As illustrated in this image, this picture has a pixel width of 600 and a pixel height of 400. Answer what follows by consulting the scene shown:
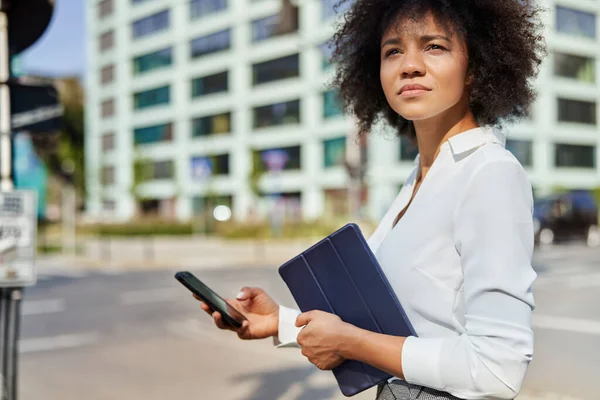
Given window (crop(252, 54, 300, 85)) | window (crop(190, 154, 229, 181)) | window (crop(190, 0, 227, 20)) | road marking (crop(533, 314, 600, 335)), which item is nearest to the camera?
road marking (crop(533, 314, 600, 335))

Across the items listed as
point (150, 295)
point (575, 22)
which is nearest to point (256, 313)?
point (150, 295)

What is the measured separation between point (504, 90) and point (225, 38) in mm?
48229

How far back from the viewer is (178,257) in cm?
2155

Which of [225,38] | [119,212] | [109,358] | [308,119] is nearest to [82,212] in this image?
[119,212]

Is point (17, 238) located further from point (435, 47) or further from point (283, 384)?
point (283, 384)

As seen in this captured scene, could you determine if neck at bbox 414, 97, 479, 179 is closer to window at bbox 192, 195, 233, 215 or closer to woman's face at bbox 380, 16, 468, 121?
woman's face at bbox 380, 16, 468, 121

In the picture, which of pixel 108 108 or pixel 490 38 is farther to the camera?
pixel 108 108

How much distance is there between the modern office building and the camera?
3891 cm

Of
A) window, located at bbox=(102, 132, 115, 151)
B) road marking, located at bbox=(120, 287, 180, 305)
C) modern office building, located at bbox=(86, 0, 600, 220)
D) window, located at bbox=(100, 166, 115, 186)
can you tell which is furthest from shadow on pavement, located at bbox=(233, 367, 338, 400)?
window, located at bbox=(102, 132, 115, 151)

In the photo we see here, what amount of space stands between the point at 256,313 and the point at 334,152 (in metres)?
37.8

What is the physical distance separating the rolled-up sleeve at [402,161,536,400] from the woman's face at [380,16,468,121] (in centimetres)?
23

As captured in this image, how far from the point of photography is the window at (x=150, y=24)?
53250mm

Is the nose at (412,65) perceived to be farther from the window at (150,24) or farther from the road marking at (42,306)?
the window at (150,24)

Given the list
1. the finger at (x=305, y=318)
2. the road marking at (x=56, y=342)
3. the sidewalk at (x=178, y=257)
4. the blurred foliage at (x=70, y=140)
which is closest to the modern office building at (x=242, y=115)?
the blurred foliage at (x=70, y=140)
